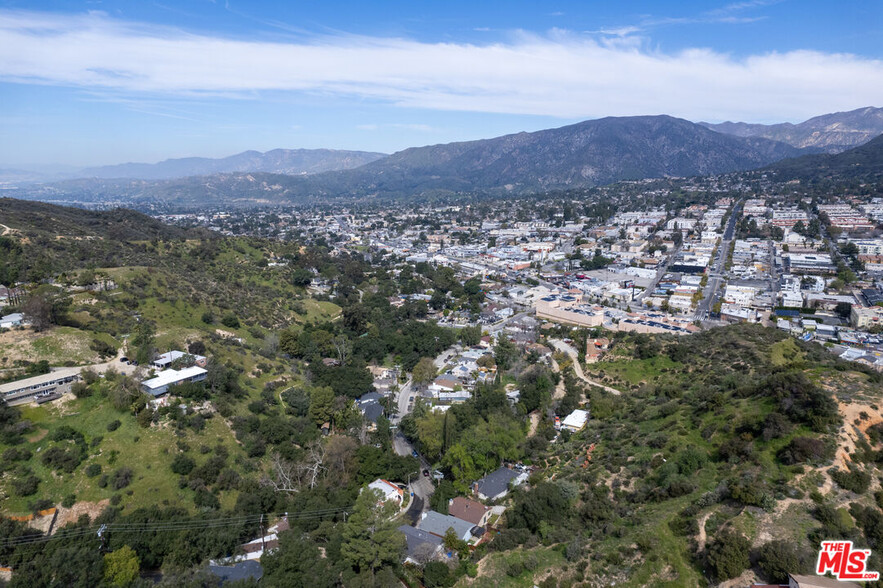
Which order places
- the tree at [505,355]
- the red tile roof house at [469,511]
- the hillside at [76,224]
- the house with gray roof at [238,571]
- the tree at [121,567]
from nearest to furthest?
the tree at [121,567] < the house with gray roof at [238,571] < the red tile roof house at [469,511] < the tree at [505,355] < the hillside at [76,224]

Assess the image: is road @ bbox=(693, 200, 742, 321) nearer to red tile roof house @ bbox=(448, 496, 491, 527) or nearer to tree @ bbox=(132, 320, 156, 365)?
red tile roof house @ bbox=(448, 496, 491, 527)

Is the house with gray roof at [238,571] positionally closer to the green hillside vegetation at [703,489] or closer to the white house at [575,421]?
the green hillside vegetation at [703,489]

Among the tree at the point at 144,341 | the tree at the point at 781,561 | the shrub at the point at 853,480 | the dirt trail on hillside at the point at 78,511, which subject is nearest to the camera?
the tree at the point at 781,561

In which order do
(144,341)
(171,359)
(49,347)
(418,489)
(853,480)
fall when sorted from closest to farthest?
(853,480) → (418,489) → (49,347) → (171,359) → (144,341)

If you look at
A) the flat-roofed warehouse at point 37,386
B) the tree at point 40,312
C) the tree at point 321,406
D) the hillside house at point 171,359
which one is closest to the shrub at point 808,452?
the tree at point 321,406

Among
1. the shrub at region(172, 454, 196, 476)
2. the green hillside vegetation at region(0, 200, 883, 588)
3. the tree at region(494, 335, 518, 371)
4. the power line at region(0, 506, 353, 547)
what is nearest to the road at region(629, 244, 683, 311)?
the green hillside vegetation at region(0, 200, 883, 588)

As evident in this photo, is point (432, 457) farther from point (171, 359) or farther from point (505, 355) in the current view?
point (171, 359)

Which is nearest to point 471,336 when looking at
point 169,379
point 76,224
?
point 169,379
